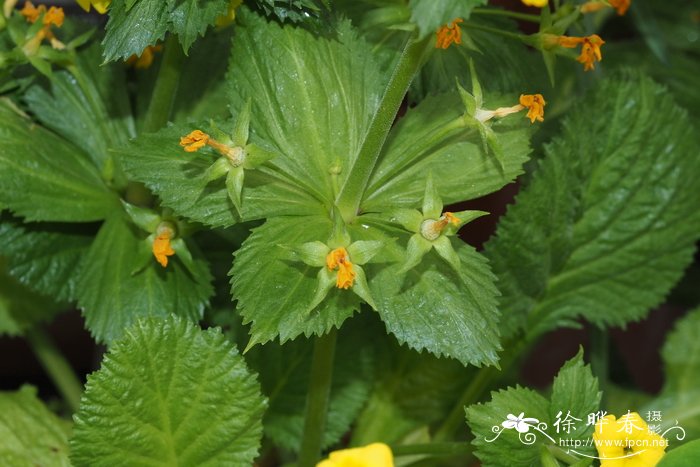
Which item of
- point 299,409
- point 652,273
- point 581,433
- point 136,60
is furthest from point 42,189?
point 652,273

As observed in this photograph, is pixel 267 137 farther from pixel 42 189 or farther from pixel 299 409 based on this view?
pixel 299 409

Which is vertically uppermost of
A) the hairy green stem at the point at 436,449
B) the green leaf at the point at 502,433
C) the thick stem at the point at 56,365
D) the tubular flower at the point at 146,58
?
the tubular flower at the point at 146,58

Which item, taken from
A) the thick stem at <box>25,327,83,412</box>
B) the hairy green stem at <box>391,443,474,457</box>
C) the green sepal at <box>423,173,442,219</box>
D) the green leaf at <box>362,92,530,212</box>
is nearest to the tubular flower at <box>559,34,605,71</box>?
the green leaf at <box>362,92,530,212</box>

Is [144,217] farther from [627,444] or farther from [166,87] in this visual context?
[627,444]

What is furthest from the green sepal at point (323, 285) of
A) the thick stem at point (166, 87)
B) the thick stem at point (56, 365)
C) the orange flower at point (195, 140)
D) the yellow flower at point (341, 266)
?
the thick stem at point (56, 365)

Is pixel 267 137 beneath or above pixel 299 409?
above

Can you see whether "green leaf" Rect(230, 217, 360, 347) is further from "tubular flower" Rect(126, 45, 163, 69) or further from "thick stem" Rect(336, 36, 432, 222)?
"tubular flower" Rect(126, 45, 163, 69)

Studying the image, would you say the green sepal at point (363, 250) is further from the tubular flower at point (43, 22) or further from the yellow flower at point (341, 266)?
the tubular flower at point (43, 22)
